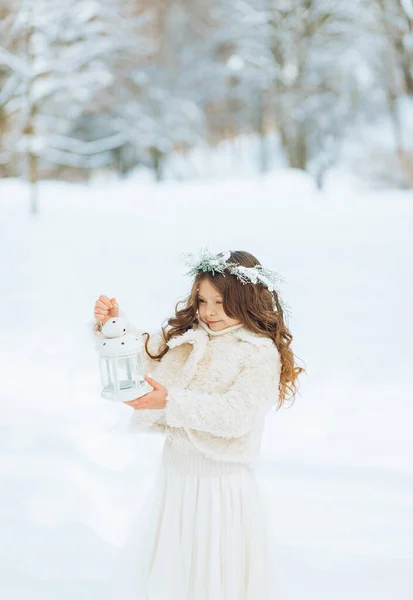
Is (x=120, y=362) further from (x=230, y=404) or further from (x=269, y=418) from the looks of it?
(x=269, y=418)

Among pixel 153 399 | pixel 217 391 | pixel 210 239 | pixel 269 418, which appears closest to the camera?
pixel 153 399

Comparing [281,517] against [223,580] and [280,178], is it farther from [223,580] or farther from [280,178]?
[280,178]

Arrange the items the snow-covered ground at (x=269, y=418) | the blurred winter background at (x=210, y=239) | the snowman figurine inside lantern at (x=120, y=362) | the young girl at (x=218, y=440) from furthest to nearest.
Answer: the blurred winter background at (x=210, y=239) < the snow-covered ground at (x=269, y=418) < the young girl at (x=218, y=440) < the snowman figurine inside lantern at (x=120, y=362)

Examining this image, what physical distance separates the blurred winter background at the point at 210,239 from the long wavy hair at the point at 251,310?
135 mm

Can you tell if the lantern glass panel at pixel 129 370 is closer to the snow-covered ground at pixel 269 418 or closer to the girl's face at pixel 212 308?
the girl's face at pixel 212 308

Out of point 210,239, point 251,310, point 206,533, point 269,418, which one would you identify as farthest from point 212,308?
point 210,239

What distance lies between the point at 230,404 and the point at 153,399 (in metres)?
0.16

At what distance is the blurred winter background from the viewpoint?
2.61m

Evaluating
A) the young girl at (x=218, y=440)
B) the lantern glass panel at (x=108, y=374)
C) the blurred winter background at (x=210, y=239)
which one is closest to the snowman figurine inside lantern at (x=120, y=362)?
the lantern glass panel at (x=108, y=374)

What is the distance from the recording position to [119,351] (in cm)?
132

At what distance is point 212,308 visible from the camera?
1501mm

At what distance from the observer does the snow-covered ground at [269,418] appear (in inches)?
94.0

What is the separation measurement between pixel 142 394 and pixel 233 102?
11.1 metres

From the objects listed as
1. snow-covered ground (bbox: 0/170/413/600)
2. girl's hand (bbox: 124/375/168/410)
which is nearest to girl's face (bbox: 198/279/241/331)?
girl's hand (bbox: 124/375/168/410)
